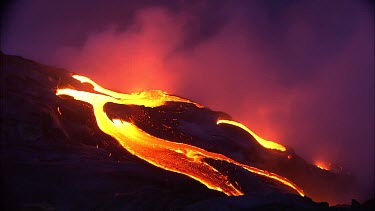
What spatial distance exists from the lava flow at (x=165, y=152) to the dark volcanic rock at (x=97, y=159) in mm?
506

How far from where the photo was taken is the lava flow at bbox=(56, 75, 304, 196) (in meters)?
20.2

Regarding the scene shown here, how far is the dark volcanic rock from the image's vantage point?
15.8 m

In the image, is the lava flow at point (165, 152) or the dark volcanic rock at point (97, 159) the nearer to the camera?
the dark volcanic rock at point (97, 159)

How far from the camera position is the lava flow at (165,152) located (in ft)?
66.1

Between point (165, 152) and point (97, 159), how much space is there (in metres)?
4.01

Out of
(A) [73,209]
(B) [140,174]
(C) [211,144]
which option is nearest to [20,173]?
(A) [73,209]

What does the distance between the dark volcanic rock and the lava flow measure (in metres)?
0.51

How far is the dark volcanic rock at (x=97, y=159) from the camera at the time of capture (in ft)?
51.7

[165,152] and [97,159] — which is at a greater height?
[165,152]

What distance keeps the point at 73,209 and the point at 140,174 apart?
3586 mm

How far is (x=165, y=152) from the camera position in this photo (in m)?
21.8

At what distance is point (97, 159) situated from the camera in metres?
18.7

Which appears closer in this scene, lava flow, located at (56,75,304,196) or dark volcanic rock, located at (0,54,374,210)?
dark volcanic rock, located at (0,54,374,210)

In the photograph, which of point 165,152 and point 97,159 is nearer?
point 97,159
